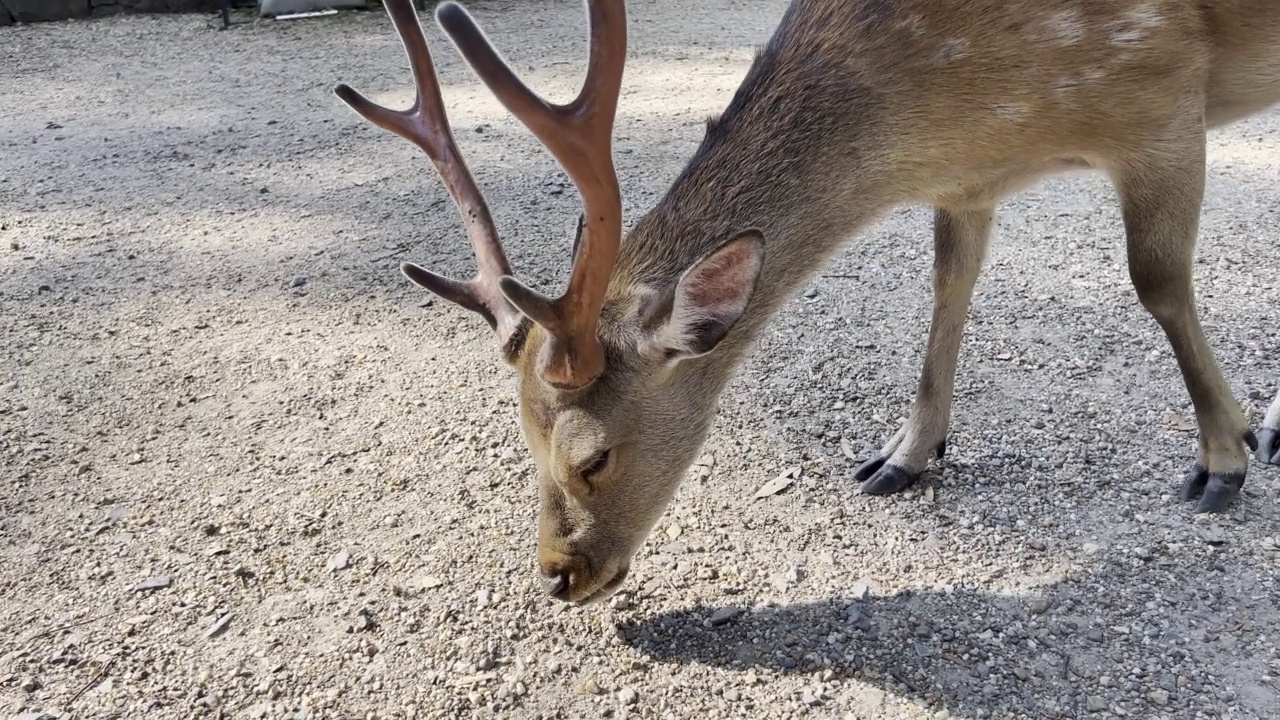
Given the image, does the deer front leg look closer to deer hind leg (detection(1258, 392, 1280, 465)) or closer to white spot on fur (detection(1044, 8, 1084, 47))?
white spot on fur (detection(1044, 8, 1084, 47))

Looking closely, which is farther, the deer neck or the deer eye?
the deer neck

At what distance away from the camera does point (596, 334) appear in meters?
2.24

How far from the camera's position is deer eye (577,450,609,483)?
2340mm

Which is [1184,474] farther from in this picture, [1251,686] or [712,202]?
[712,202]

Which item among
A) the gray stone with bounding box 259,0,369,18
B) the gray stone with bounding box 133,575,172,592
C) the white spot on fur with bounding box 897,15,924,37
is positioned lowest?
the gray stone with bounding box 259,0,369,18

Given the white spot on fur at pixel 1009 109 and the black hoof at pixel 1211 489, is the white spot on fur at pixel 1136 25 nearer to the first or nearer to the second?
the white spot on fur at pixel 1009 109

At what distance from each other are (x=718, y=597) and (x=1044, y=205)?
333cm

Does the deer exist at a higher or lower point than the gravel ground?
higher

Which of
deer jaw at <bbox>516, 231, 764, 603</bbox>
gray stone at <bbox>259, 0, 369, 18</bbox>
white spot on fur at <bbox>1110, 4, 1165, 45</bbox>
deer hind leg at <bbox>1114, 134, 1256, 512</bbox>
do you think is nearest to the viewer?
deer jaw at <bbox>516, 231, 764, 603</bbox>

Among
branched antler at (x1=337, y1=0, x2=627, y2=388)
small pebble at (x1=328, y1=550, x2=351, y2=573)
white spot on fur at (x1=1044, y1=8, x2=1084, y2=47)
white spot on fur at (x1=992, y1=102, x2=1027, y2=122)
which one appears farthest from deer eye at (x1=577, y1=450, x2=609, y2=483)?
white spot on fur at (x1=1044, y1=8, x2=1084, y2=47)

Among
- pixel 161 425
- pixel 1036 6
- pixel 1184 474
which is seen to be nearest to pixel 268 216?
pixel 161 425

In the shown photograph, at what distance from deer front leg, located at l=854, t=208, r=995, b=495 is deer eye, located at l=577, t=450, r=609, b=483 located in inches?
45.2

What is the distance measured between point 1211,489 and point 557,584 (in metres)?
2.03

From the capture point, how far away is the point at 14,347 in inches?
Answer: 158
